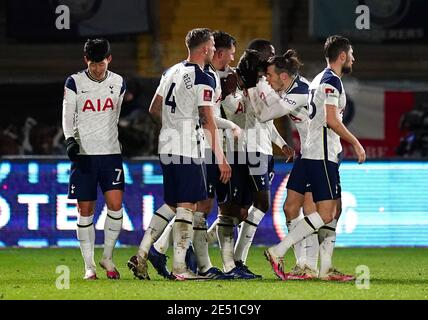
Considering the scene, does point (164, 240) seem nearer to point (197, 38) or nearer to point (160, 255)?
point (160, 255)

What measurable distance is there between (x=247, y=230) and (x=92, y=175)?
1.54 metres

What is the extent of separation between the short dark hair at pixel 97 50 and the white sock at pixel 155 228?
142cm

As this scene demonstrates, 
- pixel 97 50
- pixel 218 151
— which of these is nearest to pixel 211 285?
pixel 218 151

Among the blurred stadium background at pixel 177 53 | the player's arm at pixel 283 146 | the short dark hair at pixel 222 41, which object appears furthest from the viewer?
the blurred stadium background at pixel 177 53

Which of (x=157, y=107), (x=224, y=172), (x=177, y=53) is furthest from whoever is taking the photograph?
(x=177, y=53)

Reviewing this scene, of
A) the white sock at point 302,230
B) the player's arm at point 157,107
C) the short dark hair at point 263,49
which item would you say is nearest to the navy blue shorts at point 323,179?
the white sock at point 302,230

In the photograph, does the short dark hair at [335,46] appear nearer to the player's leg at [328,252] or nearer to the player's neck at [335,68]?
the player's neck at [335,68]

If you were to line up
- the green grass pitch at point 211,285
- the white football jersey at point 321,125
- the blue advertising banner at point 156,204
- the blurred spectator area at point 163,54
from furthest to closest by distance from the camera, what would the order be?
the blurred spectator area at point 163,54 < the blue advertising banner at point 156,204 < the white football jersey at point 321,125 < the green grass pitch at point 211,285

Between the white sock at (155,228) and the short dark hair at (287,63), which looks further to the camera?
the short dark hair at (287,63)

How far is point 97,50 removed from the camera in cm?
1216

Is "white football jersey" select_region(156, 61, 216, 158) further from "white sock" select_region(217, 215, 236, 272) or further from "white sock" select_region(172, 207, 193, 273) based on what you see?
"white sock" select_region(217, 215, 236, 272)

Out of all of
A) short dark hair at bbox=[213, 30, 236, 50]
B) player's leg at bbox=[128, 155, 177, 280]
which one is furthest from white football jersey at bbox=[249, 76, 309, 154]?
player's leg at bbox=[128, 155, 177, 280]

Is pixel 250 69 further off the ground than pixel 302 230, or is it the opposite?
pixel 250 69

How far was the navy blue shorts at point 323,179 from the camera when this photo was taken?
12.0m
